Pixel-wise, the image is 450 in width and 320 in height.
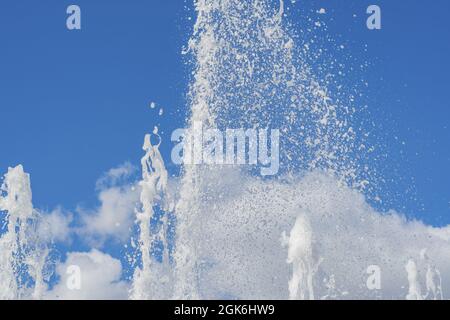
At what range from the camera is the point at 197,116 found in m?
37.5

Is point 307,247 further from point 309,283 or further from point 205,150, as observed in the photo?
point 205,150

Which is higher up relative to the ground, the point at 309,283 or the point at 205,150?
the point at 205,150
